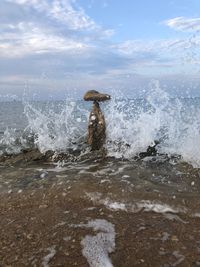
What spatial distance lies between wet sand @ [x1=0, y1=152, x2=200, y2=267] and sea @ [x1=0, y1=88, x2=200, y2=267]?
0.08 feet

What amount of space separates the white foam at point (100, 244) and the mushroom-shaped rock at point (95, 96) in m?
7.10

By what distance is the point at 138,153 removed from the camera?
13.1 m

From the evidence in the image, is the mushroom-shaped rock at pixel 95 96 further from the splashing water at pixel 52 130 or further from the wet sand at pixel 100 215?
the wet sand at pixel 100 215

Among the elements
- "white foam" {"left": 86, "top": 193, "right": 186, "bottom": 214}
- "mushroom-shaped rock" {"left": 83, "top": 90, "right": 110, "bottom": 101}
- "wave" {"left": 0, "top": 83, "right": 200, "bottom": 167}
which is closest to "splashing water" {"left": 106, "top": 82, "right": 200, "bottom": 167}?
"wave" {"left": 0, "top": 83, "right": 200, "bottom": 167}

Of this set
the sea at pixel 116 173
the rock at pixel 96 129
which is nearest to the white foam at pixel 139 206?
the sea at pixel 116 173

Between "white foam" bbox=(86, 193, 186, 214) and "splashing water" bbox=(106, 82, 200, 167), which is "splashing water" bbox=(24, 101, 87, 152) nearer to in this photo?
"splashing water" bbox=(106, 82, 200, 167)

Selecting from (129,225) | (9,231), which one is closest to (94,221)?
(129,225)

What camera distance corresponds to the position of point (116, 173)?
10281 mm

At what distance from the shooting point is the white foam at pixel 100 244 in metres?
5.44

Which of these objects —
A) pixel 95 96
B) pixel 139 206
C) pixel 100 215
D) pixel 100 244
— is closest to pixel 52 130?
pixel 95 96

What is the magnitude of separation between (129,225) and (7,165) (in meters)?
6.79

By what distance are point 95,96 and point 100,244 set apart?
7.99 meters

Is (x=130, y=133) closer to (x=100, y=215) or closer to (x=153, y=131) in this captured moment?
(x=153, y=131)

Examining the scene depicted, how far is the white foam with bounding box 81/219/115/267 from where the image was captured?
5439 millimetres
